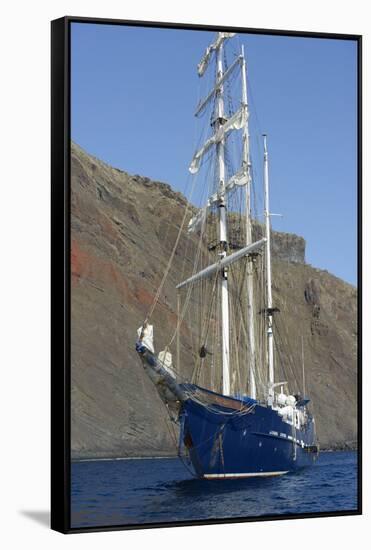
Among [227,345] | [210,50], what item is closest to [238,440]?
[227,345]

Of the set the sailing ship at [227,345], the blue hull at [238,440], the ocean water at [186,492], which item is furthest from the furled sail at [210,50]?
the ocean water at [186,492]

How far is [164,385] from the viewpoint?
71.5 feet

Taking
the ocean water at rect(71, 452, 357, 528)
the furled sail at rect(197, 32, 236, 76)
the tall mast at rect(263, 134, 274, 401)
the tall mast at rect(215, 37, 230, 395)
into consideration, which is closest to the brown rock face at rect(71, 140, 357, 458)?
the tall mast at rect(263, 134, 274, 401)

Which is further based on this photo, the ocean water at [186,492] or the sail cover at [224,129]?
the sail cover at [224,129]

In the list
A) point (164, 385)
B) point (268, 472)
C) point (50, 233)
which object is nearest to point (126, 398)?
point (164, 385)

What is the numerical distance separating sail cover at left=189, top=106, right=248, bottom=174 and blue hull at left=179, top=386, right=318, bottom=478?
128 inches

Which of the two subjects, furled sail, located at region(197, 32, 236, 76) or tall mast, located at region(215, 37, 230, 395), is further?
tall mast, located at region(215, 37, 230, 395)

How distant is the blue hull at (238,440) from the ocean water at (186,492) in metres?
0.23

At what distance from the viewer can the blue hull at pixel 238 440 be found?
70.5 ft

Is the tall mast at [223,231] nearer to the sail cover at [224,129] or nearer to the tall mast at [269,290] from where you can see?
the sail cover at [224,129]

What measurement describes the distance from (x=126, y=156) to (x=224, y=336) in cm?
309

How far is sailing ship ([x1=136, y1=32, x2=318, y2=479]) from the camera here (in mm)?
21578

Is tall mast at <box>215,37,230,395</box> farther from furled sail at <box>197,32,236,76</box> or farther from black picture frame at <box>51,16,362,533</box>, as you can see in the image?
black picture frame at <box>51,16,362,533</box>

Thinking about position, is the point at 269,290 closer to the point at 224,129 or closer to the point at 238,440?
the point at 238,440
